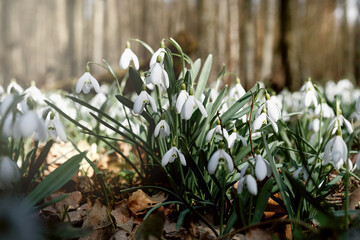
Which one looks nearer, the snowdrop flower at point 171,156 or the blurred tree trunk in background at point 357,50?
the snowdrop flower at point 171,156

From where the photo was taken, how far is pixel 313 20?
19250 millimetres

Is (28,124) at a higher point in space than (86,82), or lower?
lower

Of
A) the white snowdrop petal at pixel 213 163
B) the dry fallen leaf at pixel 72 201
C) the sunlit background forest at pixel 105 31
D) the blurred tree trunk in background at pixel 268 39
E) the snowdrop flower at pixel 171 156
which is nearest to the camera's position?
the white snowdrop petal at pixel 213 163

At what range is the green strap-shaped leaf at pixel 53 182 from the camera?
945 mm

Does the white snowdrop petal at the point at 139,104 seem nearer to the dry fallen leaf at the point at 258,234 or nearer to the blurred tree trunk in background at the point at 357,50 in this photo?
the dry fallen leaf at the point at 258,234

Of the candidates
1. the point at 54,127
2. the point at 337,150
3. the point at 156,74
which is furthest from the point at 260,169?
the point at 54,127

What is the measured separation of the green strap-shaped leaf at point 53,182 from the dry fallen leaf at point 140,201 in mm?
439

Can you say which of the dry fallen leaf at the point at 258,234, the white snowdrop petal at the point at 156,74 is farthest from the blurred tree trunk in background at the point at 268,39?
the dry fallen leaf at the point at 258,234

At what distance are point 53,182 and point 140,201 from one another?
496 millimetres

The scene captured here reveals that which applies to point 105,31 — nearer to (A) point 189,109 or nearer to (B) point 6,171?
(A) point 189,109

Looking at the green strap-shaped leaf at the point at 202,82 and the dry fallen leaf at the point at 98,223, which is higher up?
the green strap-shaped leaf at the point at 202,82

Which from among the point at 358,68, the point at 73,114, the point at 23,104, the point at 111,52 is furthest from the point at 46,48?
the point at 23,104

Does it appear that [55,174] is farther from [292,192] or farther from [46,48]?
[46,48]

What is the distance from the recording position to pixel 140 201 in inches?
55.1
